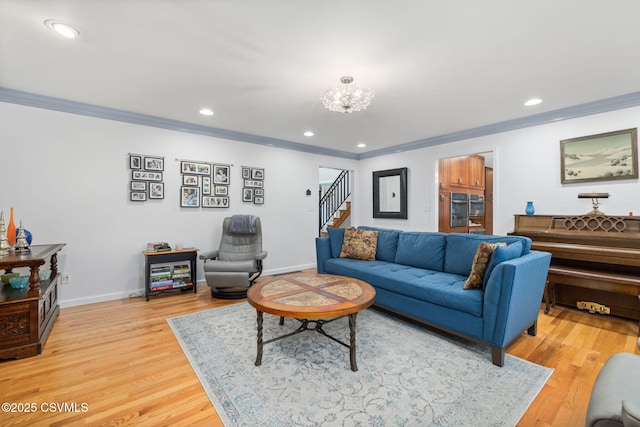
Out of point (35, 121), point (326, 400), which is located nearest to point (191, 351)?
point (326, 400)

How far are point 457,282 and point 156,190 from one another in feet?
13.0

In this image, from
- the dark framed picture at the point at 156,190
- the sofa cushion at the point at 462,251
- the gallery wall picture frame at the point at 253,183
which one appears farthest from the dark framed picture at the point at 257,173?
the sofa cushion at the point at 462,251

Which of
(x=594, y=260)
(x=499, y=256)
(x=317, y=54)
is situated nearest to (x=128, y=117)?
(x=317, y=54)

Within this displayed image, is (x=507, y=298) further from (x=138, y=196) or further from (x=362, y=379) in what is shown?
(x=138, y=196)

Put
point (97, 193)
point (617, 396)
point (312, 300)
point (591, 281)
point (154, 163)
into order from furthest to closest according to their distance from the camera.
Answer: point (154, 163) → point (97, 193) → point (591, 281) → point (312, 300) → point (617, 396)

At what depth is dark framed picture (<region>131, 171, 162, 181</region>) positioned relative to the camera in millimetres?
3805

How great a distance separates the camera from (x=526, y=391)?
6.05 ft

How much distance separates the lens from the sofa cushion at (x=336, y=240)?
4012 mm

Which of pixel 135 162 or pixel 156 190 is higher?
pixel 135 162

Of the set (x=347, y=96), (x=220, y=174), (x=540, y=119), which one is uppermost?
(x=540, y=119)

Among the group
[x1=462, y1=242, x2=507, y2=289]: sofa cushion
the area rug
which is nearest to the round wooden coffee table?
the area rug

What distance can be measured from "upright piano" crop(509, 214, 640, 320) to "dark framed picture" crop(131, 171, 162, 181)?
16.4 ft

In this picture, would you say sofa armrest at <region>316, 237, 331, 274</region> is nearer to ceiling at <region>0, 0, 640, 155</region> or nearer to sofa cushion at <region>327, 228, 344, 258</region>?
sofa cushion at <region>327, 228, 344, 258</region>

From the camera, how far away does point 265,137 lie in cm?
495
